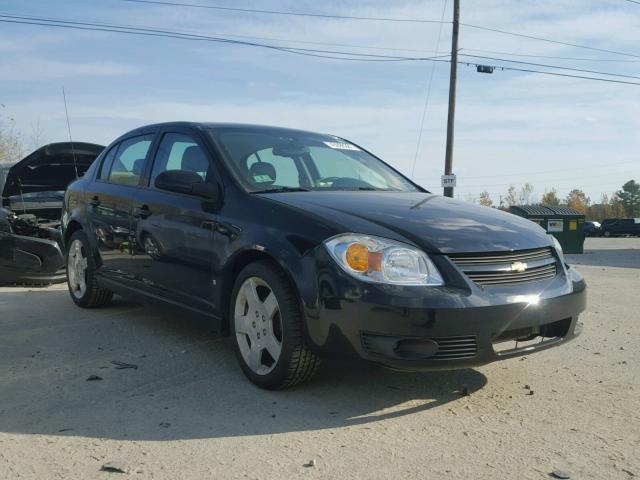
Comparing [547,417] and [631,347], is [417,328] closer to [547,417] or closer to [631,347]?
[547,417]

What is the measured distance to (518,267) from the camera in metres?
3.44

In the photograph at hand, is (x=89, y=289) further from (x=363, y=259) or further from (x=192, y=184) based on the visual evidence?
(x=363, y=259)

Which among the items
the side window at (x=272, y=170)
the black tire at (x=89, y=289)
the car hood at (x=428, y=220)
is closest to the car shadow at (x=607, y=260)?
the car hood at (x=428, y=220)

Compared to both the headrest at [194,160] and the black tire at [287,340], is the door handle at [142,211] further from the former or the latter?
the black tire at [287,340]

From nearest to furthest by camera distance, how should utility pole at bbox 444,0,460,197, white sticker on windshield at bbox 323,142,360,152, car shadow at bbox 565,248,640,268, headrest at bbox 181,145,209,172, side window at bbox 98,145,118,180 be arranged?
headrest at bbox 181,145,209,172 < white sticker on windshield at bbox 323,142,360,152 < side window at bbox 98,145,118,180 < car shadow at bbox 565,248,640,268 < utility pole at bbox 444,0,460,197

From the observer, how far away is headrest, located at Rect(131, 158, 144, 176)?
5.14 m

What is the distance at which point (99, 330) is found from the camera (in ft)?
17.3

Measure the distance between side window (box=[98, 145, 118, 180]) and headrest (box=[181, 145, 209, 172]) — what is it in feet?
4.70

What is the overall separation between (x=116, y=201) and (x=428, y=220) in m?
2.91

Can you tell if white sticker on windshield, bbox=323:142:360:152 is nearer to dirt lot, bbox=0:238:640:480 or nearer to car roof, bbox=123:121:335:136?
car roof, bbox=123:121:335:136

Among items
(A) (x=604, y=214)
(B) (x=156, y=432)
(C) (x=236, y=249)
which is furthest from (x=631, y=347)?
(A) (x=604, y=214)

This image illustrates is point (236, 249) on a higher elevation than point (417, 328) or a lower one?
higher

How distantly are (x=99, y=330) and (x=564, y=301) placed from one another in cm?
366

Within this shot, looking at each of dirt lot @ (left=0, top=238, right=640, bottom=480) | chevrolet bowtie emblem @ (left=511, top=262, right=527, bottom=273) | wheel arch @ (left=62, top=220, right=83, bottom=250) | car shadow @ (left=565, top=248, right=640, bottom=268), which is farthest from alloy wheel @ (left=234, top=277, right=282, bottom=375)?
car shadow @ (left=565, top=248, right=640, bottom=268)
